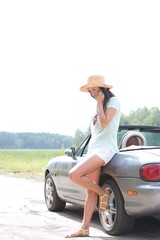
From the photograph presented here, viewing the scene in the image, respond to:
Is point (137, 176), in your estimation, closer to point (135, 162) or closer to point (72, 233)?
point (135, 162)

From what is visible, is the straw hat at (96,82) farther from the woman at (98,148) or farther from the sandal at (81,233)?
the sandal at (81,233)

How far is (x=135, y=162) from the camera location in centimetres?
672

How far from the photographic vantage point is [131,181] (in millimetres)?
6645

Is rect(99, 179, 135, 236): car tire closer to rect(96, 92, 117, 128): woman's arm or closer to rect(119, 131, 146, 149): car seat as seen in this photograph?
rect(96, 92, 117, 128): woman's arm

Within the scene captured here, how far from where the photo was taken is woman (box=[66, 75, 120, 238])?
22.4 ft

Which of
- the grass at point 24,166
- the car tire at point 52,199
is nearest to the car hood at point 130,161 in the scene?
the car tire at point 52,199

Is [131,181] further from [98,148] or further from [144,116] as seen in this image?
[144,116]

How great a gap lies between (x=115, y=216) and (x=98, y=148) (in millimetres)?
823

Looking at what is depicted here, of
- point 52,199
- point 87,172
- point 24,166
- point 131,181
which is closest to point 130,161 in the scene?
point 131,181

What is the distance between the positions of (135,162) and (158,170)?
33 cm

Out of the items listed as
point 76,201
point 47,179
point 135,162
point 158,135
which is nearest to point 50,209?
point 47,179

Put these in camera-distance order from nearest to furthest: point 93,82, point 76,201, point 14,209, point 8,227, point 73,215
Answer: point 93,82 → point 8,227 → point 76,201 → point 73,215 → point 14,209

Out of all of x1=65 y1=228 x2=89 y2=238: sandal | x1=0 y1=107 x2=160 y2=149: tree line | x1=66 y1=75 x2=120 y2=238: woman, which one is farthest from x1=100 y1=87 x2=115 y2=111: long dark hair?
x1=0 y1=107 x2=160 y2=149: tree line

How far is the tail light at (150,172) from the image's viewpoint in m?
6.49
